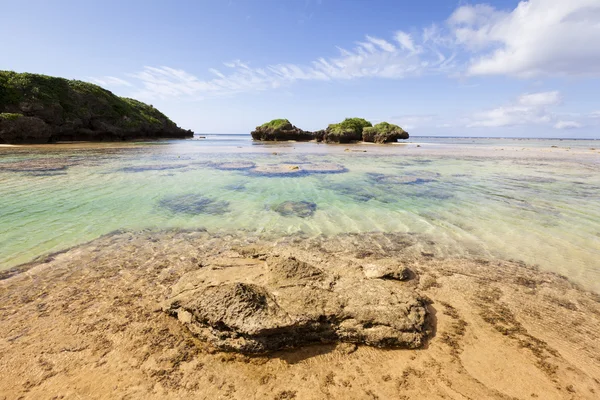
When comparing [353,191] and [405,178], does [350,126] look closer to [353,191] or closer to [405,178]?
[405,178]

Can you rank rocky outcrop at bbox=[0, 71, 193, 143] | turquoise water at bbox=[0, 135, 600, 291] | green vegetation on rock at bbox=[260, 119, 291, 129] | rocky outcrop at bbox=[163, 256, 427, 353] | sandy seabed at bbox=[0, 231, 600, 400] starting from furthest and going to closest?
green vegetation on rock at bbox=[260, 119, 291, 129] → rocky outcrop at bbox=[0, 71, 193, 143] → turquoise water at bbox=[0, 135, 600, 291] → rocky outcrop at bbox=[163, 256, 427, 353] → sandy seabed at bbox=[0, 231, 600, 400]

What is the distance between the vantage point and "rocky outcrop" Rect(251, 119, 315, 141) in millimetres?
65312

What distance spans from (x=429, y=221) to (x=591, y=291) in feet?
12.0

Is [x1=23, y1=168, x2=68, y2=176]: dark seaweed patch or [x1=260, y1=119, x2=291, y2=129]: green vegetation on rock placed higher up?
[x1=260, y1=119, x2=291, y2=129]: green vegetation on rock

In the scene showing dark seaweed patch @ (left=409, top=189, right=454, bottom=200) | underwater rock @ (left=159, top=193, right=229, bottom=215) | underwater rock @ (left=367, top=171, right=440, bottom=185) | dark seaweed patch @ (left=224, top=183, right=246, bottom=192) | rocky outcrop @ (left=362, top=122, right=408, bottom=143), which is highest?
rocky outcrop @ (left=362, top=122, right=408, bottom=143)

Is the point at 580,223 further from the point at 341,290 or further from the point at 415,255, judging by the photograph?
the point at 341,290

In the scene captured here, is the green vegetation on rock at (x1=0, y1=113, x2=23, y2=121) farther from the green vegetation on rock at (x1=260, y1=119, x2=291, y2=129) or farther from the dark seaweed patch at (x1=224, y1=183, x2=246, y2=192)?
the green vegetation on rock at (x1=260, y1=119, x2=291, y2=129)

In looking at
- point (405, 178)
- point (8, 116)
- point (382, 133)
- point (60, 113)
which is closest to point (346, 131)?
point (382, 133)

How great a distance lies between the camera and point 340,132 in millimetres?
57406

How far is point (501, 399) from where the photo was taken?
8.50 feet

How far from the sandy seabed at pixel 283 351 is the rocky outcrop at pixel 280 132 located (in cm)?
6282

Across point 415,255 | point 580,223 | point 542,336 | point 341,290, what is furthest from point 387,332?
point 580,223

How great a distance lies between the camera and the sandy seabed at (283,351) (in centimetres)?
270

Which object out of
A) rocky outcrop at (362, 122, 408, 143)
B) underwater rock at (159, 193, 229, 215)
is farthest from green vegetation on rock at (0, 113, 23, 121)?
rocky outcrop at (362, 122, 408, 143)
